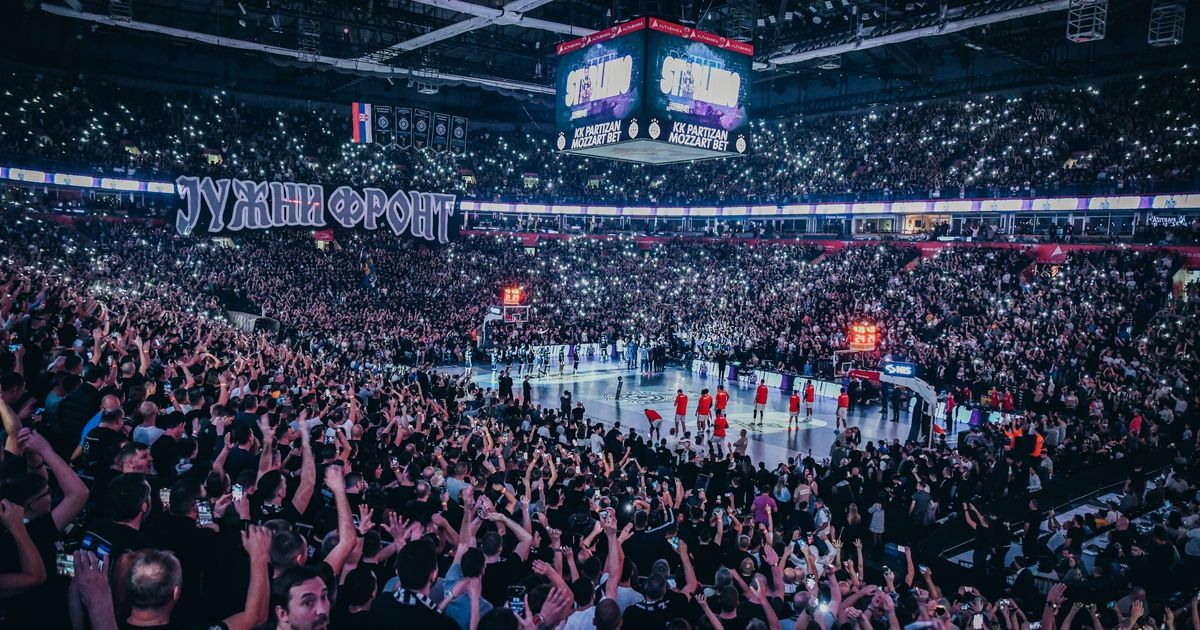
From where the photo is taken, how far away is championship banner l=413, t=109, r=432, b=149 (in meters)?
29.2

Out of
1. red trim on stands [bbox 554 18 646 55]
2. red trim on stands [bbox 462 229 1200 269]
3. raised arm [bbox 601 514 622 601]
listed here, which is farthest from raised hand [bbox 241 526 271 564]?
red trim on stands [bbox 462 229 1200 269]

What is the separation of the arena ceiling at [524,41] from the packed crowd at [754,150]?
55.9 inches

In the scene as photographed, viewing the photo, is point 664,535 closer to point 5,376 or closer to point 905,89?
point 5,376

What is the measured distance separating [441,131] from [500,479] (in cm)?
2483

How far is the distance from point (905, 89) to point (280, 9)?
27.0 m

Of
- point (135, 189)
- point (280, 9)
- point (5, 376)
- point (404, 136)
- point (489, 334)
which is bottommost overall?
point (489, 334)

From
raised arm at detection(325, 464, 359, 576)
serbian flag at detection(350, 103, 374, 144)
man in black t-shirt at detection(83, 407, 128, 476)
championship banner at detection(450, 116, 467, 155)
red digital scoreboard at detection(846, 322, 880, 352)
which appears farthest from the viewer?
championship banner at detection(450, 116, 467, 155)

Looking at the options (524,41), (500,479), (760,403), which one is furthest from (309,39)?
(500,479)

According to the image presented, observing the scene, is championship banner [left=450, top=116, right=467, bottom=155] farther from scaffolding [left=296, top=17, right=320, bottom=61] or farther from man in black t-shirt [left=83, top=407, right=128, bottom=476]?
man in black t-shirt [left=83, top=407, right=128, bottom=476]

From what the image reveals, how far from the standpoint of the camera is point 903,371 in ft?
52.4

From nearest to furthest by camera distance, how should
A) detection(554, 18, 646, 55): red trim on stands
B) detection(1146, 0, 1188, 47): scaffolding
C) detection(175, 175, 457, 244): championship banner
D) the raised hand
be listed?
the raised hand
detection(554, 18, 646, 55): red trim on stands
detection(1146, 0, 1188, 47): scaffolding
detection(175, 175, 457, 244): championship banner

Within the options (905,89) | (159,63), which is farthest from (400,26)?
(905,89)

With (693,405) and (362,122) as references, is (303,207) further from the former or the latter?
(693,405)

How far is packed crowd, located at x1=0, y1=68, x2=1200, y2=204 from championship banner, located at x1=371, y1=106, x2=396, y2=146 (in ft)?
18.3
